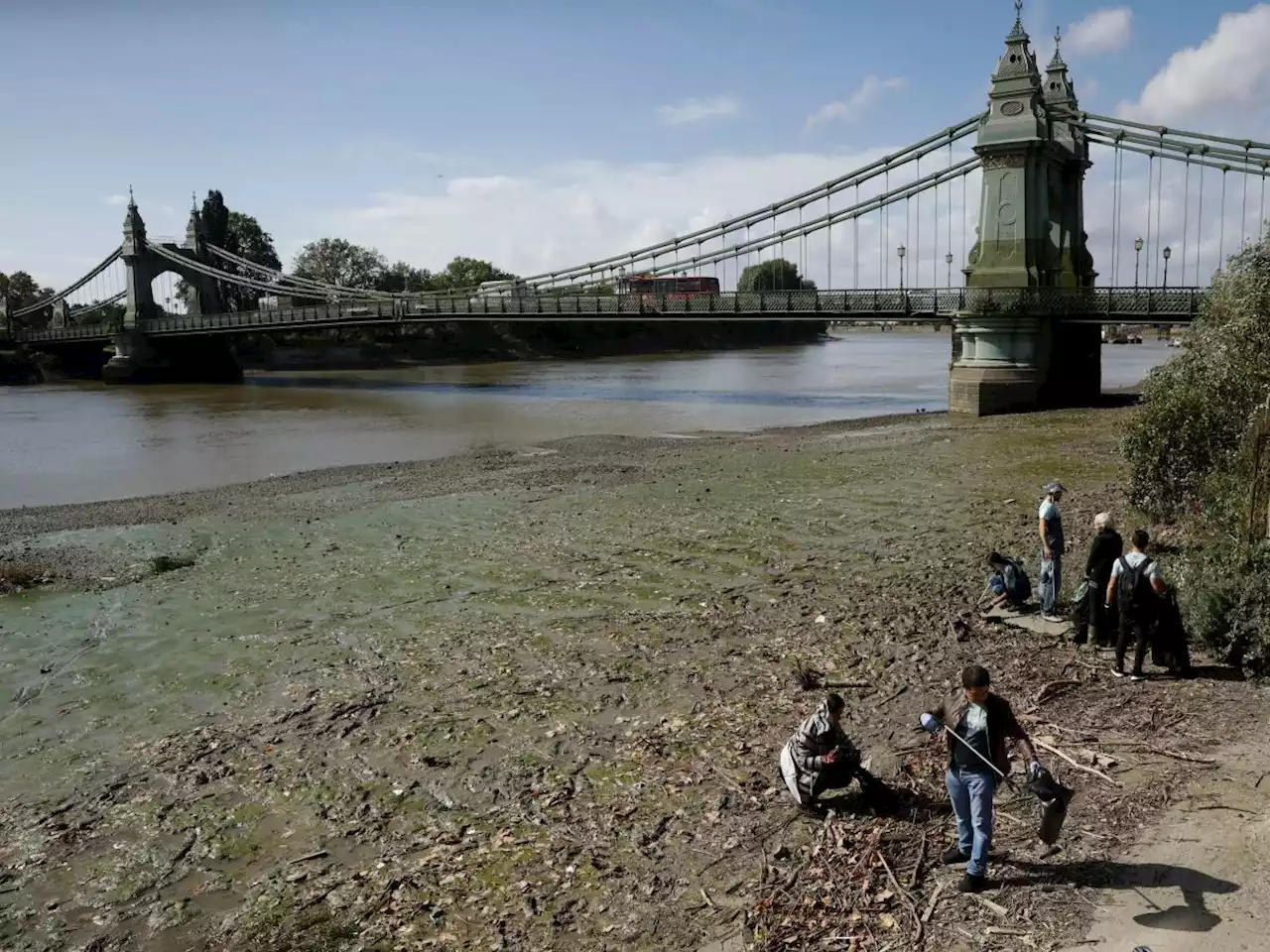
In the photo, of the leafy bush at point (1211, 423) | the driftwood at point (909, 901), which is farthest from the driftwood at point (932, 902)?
the leafy bush at point (1211, 423)

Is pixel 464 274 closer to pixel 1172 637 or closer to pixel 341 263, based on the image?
pixel 341 263

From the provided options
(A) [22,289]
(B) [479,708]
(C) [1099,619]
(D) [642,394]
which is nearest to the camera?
(B) [479,708]

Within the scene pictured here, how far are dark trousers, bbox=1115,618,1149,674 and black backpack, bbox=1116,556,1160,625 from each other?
4cm

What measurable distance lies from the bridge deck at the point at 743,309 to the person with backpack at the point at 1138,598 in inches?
485

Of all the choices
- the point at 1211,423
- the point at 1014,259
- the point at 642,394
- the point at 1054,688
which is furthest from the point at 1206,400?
the point at 642,394

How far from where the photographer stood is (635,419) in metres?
42.0

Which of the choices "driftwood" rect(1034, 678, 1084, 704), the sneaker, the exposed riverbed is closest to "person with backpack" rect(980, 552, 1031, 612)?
the exposed riverbed

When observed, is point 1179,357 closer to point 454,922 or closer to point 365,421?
point 454,922

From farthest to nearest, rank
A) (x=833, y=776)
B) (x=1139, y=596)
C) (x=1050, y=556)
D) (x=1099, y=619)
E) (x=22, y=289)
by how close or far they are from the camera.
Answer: (x=22, y=289) → (x=1050, y=556) → (x=1099, y=619) → (x=1139, y=596) → (x=833, y=776)

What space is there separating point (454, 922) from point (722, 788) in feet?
7.54

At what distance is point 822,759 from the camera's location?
7125 mm

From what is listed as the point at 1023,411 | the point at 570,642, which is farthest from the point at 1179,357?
the point at 1023,411

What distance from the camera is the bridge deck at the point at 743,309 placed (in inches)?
1430

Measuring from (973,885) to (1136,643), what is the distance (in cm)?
413
